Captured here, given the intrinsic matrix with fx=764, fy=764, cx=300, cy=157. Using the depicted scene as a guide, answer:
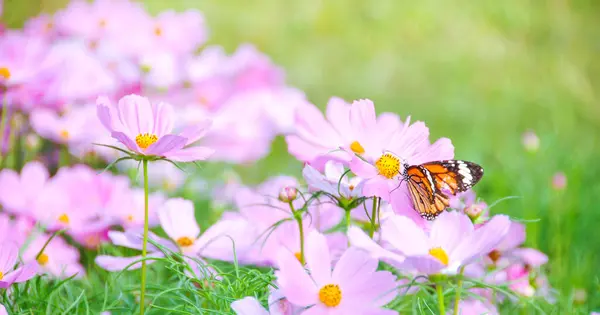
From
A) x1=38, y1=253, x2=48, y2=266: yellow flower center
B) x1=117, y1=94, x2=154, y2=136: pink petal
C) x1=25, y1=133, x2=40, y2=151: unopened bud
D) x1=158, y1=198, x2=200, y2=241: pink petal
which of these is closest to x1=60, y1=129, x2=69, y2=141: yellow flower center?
x1=25, y1=133, x2=40, y2=151: unopened bud

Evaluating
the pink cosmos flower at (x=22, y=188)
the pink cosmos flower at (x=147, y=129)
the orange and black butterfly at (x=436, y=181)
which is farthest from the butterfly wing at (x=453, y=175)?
the pink cosmos flower at (x=22, y=188)

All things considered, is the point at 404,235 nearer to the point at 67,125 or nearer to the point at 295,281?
the point at 295,281

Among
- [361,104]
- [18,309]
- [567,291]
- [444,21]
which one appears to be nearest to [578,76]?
[444,21]

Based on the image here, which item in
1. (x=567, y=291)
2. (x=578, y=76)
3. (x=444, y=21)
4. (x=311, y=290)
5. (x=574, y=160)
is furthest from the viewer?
(x=444, y=21)

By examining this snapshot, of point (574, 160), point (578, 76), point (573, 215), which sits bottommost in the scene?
point (573, 215)

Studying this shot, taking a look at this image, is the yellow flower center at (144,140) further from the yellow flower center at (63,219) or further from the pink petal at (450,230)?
the yellow flower center at (63,219)

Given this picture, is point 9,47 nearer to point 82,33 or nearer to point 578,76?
point 82,33
